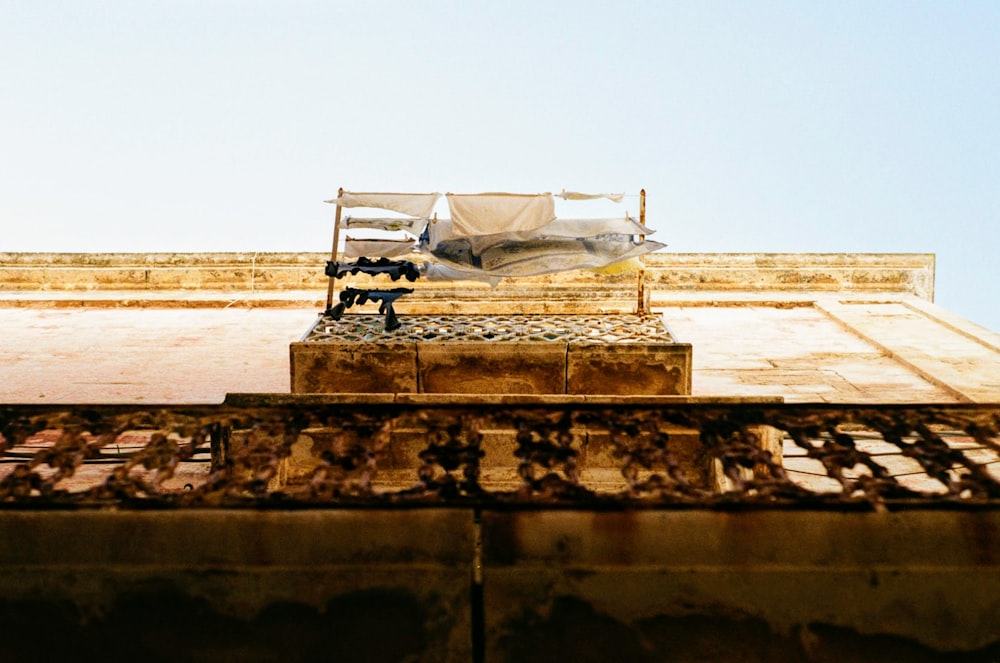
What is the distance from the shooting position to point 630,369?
5160 millimetres

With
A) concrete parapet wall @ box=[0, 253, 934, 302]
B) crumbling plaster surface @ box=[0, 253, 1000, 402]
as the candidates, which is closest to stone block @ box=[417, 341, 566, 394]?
crumbling plaster surface @ box=[0, 253, 1000, 402]

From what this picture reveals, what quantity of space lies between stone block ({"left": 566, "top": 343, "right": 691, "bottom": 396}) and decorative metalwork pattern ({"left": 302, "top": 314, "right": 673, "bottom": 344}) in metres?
0.15

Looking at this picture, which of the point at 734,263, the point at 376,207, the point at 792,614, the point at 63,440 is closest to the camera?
the point at 792,614

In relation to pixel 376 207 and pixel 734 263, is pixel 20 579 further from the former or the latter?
pixel 734 263

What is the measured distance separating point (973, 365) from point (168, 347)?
8093 millimetres

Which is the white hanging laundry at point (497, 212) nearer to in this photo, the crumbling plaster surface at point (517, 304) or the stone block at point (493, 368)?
the stone block at point (493, 368)

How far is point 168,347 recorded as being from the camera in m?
7.75

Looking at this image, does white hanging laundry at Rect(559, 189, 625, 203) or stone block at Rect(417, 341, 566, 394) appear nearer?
stone block at Rect(417, 341, 566, 394)

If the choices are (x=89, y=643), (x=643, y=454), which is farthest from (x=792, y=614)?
(x=89, y=643)

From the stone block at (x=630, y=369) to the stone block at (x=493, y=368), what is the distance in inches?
5.1

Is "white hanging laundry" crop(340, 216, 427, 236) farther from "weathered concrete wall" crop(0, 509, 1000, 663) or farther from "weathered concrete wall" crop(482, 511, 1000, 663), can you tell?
"weathered concrete wall" crop(482, 511, 1000, 663)

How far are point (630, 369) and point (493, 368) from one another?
981mm

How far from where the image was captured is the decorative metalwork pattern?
17.7 feet

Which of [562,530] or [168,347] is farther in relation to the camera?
[168,347]
